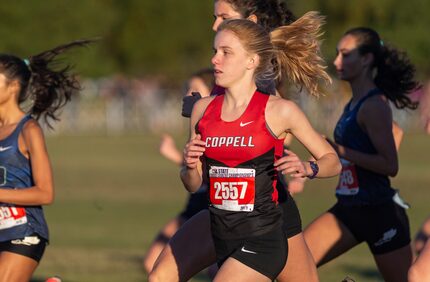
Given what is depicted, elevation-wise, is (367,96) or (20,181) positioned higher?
(367,96)

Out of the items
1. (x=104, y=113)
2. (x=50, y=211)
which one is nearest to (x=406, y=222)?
(x=50, y=211)

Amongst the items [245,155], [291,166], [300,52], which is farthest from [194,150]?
[300,52]

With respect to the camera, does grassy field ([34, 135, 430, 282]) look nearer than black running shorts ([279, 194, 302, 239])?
No

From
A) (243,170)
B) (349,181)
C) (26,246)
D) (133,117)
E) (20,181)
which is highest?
(243,170)

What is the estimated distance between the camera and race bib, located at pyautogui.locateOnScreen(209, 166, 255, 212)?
6387 mm

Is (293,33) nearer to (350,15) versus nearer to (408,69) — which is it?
(408,69)

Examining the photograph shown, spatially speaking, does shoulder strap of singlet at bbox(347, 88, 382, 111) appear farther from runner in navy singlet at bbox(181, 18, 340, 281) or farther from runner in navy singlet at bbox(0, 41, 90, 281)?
runner in navy singlet at bbox(0, 41, 90, 281)

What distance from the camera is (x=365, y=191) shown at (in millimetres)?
8430

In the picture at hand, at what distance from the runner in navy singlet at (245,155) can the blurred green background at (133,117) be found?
2.13m

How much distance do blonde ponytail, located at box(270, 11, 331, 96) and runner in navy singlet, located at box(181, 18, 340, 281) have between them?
0.78ft

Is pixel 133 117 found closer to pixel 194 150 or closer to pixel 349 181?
pixel 349 181

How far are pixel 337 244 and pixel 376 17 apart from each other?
37.0 m

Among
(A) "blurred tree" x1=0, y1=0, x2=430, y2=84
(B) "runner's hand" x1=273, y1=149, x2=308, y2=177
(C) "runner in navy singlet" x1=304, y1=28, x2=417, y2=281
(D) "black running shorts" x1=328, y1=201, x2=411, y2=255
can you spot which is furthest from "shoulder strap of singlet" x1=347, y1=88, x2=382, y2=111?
(A) "blurred tree" x1=0, y1=0, x2=430, y2=84

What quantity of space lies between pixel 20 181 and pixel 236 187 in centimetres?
184
